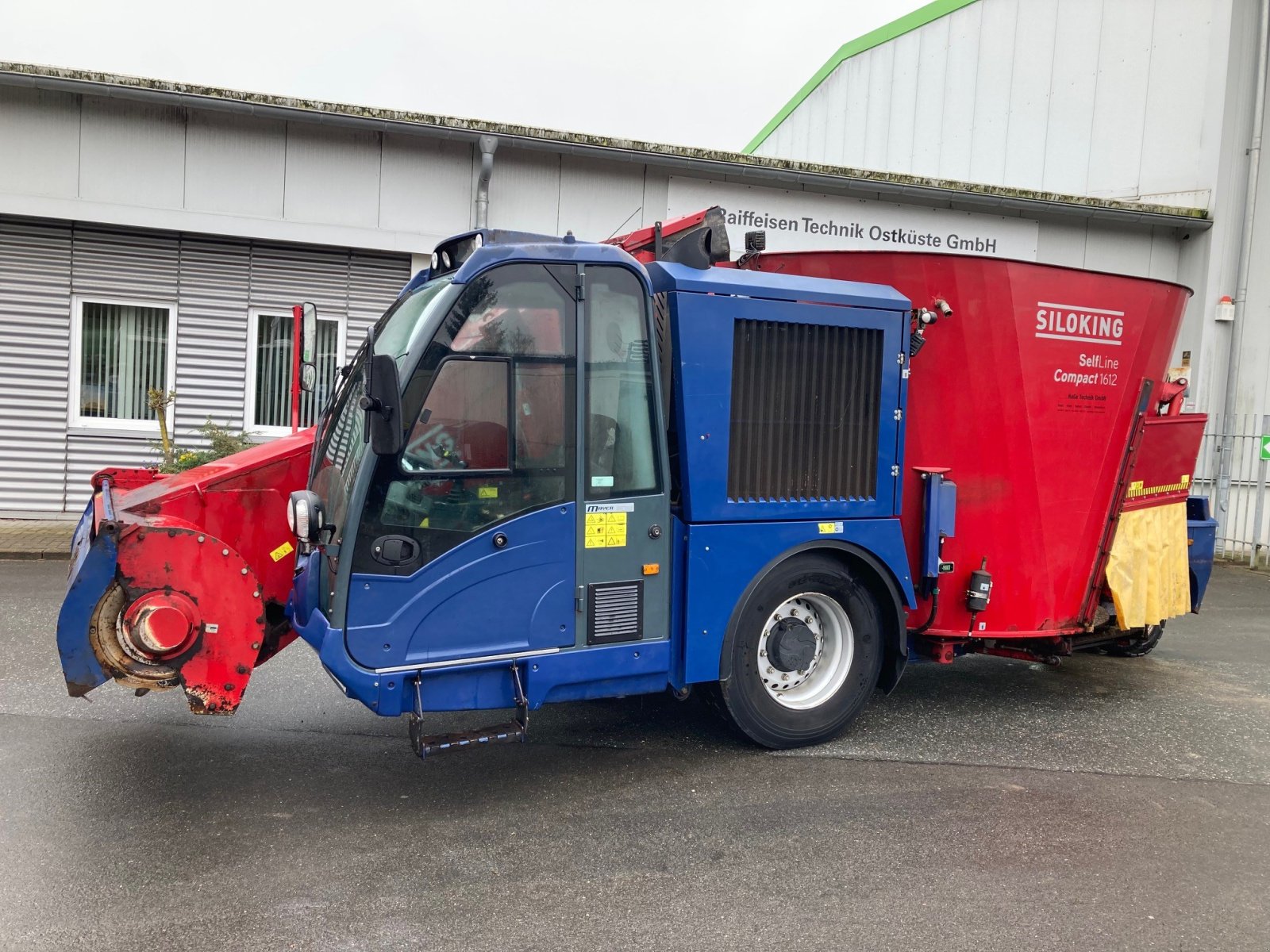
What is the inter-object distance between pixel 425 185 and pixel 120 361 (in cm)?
449

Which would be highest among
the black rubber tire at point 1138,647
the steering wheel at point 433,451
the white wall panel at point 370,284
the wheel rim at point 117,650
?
the white wall panel at point 370,284

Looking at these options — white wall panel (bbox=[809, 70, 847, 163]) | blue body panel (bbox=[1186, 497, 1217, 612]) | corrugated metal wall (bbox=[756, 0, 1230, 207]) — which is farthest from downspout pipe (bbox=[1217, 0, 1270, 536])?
white wall panel (bbox=[809, 70, 847, 163])

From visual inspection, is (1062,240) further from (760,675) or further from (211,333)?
(211,333)

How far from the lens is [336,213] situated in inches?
472

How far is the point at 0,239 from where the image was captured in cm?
1168

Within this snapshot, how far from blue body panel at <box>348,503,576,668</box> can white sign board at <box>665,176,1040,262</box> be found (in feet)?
29.9

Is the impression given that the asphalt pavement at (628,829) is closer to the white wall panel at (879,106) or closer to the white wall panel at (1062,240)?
the white wall panel at (1062,240)

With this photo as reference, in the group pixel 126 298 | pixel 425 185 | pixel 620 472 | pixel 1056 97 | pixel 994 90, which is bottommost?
pixel 620 472

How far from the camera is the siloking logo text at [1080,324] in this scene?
212 inches

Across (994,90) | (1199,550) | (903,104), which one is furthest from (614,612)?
(903,104)

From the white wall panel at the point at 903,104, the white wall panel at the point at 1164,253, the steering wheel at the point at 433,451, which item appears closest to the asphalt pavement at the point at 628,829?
the steering wheel at the point at 433,451

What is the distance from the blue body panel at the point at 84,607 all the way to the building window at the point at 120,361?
9240 mm

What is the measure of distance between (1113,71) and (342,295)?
40.5ft

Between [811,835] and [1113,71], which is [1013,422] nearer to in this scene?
[811,835]
